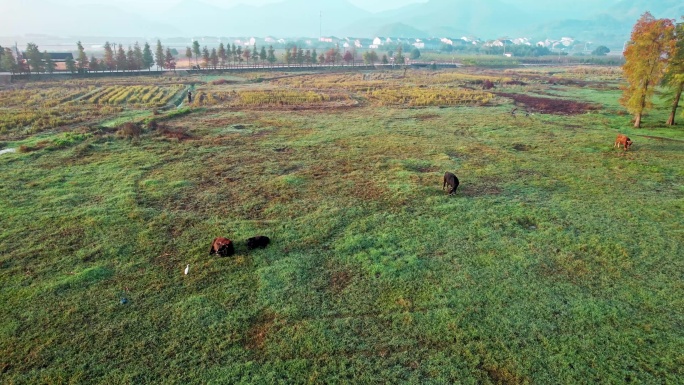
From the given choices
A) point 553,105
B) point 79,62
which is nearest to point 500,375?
point 553,105

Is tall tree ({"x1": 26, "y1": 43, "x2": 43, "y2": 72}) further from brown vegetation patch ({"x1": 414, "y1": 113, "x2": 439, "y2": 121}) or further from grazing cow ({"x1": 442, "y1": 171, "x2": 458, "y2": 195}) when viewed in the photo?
grazing cow ({"x1": 442, "y1": 171, "x2": 458, "y2": 195})

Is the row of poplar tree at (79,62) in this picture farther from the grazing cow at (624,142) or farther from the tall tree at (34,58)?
the grazing cow at (624,142)

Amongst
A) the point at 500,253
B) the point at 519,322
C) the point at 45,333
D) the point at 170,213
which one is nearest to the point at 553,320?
the point at 519,322

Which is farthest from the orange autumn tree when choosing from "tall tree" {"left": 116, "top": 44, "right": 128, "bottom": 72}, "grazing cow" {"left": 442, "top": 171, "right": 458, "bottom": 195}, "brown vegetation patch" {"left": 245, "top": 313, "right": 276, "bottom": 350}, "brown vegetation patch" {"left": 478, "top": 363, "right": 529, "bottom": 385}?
"tall tree" {"left": 116, "top": 44, "right": 128, "bottom": 72}

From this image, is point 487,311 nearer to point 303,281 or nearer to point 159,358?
point 303,281

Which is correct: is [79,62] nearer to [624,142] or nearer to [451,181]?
[451,181]

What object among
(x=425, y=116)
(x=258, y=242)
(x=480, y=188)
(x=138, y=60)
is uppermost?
(x=138, y=60)

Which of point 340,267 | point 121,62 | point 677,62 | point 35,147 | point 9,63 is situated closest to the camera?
point 340,267

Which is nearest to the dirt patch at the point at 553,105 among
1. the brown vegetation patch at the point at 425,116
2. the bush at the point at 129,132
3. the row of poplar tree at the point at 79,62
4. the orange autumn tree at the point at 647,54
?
the orange autumn tree at the point at 647,54
